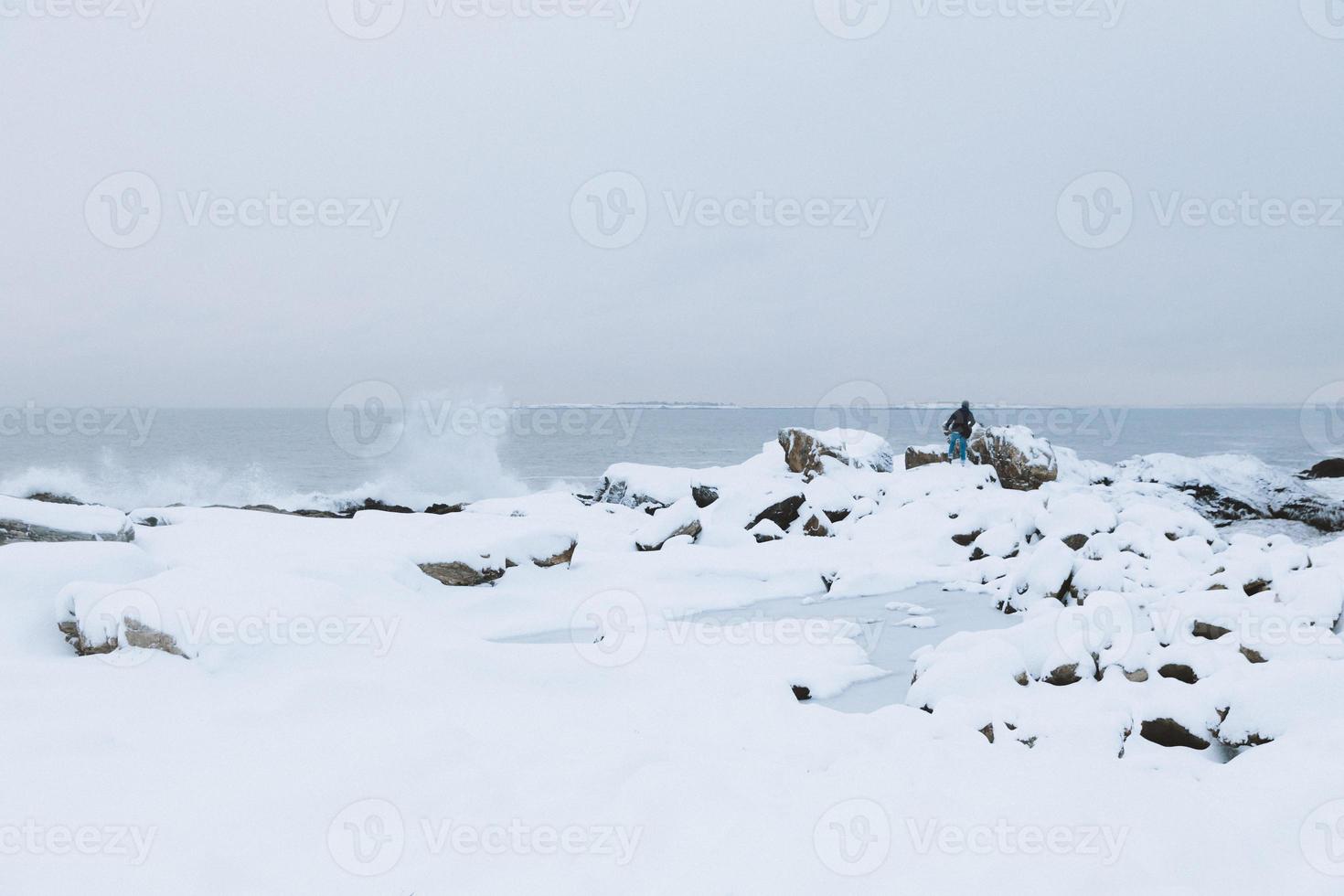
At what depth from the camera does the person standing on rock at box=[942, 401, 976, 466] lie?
20.0m

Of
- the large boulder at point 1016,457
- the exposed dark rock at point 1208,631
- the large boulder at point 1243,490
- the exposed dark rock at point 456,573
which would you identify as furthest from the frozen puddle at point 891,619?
the large boulder at point 1243,490

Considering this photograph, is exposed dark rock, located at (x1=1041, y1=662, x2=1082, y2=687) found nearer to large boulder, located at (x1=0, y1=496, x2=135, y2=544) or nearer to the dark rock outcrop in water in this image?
large boulder, located at (x1=0, y1=496, x2=135, y2=544)

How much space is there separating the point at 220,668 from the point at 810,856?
16.0ft

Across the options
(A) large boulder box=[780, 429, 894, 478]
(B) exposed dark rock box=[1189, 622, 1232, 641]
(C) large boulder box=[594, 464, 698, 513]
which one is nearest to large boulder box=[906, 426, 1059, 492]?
(A) large boulder box=[780, 429, 894, 478]

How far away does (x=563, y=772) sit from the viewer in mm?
4520

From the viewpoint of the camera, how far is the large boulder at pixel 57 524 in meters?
7.49

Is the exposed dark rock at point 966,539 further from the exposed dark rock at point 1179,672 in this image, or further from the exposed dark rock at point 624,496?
the exposed dark rock at point 624,496

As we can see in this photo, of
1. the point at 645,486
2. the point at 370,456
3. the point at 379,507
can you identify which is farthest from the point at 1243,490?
the point at 370,456

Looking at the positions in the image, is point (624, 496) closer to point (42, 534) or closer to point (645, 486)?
point (645, 486)

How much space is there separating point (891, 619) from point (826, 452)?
10.2 m

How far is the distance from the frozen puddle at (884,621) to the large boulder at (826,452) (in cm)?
817

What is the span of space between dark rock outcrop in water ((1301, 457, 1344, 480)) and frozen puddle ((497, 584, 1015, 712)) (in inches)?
1027

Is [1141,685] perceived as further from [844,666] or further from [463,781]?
[463,781]

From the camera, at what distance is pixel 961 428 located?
66.2ft
